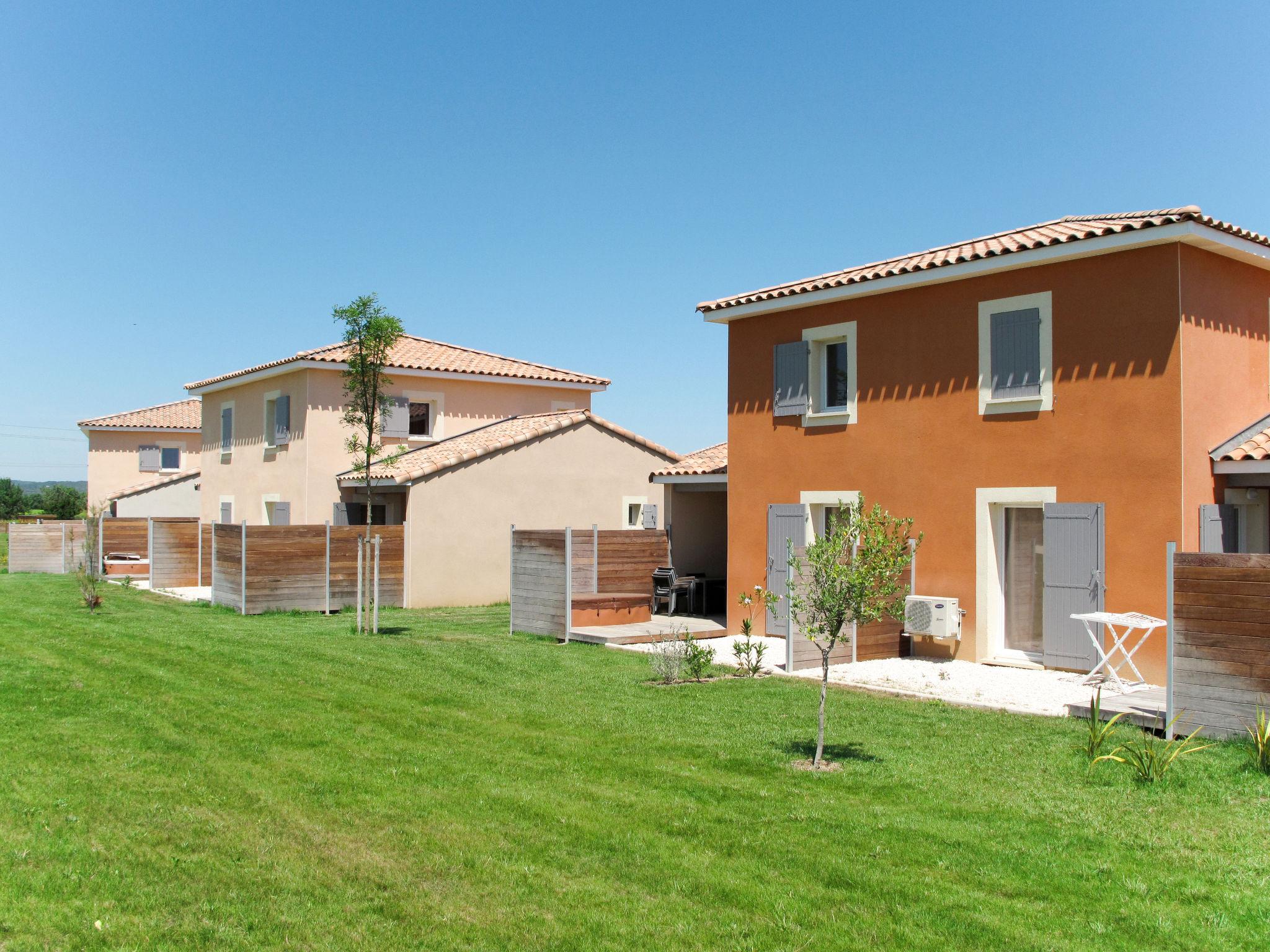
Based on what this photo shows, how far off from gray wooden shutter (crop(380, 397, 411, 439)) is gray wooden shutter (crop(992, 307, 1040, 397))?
16044 mm

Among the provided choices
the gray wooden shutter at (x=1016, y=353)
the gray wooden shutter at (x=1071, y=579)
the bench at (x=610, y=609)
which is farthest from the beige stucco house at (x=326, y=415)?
the gray wooden shutter at (x=1071, y=579)

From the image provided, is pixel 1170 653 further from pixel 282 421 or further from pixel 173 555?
pixel 173 555

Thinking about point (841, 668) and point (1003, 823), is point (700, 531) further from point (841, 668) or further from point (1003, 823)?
point (1003, 823)

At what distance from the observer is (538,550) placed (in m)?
16.9

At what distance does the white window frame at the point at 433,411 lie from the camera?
89.3 feet

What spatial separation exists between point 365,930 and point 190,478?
35784 millimetres

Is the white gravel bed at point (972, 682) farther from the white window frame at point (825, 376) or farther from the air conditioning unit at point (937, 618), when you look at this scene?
the white window frame at point (825, 376)

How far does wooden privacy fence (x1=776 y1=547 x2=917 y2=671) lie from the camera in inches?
526

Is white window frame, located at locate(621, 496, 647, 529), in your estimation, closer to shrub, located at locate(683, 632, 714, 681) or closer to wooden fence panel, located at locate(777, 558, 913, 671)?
wooden fence panel, located at locate(777, 558, 913, 671)

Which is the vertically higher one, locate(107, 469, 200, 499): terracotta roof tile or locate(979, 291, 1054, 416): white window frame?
locate(979, 291, 1054, 416): white window frame

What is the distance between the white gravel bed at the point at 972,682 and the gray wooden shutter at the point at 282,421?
57.4ft

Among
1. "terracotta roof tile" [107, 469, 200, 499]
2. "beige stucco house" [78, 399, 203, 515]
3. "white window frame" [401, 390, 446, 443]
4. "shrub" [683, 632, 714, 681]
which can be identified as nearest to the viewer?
"shrub" [683, 632, 714, 681]

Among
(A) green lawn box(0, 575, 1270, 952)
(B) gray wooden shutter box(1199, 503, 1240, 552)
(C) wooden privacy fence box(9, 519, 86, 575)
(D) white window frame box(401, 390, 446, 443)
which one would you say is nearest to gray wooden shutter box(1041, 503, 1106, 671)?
(B) gray wooden shutter box(1199, 503, 1240, 552)

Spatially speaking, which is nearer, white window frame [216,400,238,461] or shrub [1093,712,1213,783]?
shrub [1093,712,1213,783]
